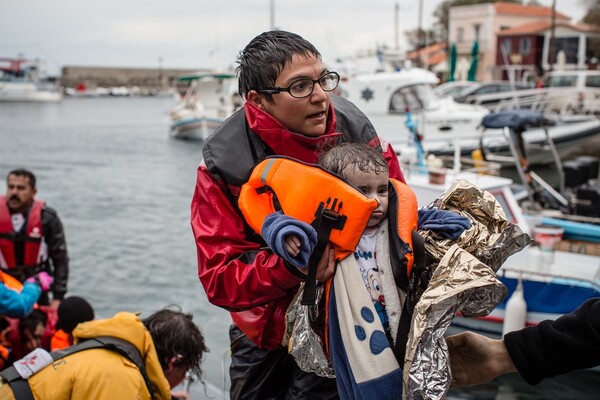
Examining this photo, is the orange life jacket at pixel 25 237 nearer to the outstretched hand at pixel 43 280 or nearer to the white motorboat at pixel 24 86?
the outstretched hand at pixel 43 280

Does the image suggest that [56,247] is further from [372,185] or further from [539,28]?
[539,28]

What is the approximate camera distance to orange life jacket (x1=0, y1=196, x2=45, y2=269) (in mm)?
6105

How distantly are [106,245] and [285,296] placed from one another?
1495 centimetres

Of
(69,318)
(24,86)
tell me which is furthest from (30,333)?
(24,86)

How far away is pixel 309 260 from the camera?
6.96 feet

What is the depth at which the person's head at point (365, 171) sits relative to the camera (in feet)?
7.30

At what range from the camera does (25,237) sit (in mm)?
6148

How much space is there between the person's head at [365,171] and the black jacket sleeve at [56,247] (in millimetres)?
4647

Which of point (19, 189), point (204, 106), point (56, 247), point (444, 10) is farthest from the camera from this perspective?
point (444, 10)

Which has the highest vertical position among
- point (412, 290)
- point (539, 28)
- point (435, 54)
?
point (539, 28)

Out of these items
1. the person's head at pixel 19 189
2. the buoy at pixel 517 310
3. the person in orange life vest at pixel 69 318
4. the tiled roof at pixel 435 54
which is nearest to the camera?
the person in orange life vest at pixel 69 318

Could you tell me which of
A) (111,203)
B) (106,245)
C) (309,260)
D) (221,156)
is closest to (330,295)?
(309,260)

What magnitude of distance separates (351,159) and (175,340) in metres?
1.73

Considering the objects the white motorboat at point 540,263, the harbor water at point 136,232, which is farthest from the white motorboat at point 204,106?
the white motorboat at point 540,263
